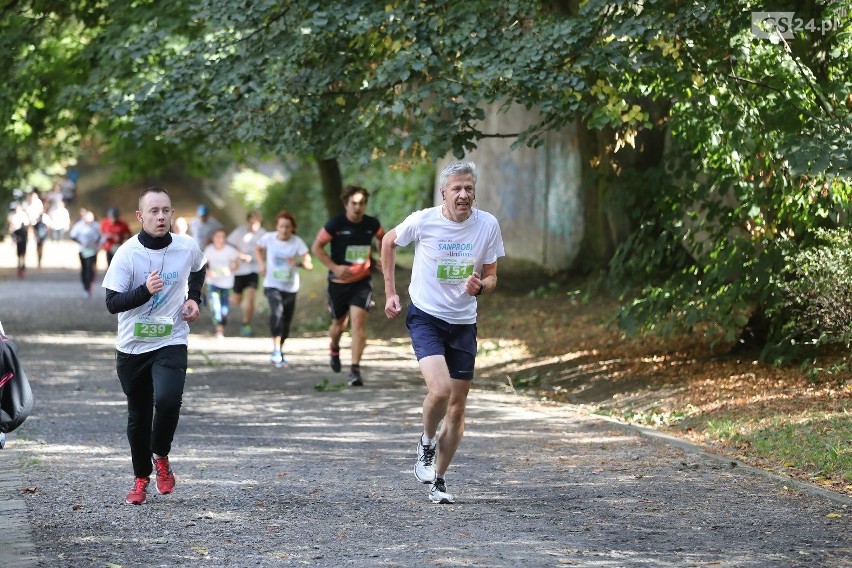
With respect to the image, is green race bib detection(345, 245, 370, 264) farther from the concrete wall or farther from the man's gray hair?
the concrete wall

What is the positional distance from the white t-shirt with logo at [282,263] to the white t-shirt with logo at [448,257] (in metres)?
8.26

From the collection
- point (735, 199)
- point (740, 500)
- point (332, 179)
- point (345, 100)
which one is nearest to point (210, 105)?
point (345, 100)

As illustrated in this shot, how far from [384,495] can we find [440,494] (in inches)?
16.6

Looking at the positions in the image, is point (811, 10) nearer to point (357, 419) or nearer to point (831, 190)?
point (831, 190)

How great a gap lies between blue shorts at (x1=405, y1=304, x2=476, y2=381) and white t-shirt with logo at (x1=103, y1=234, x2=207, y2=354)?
1.30 metres

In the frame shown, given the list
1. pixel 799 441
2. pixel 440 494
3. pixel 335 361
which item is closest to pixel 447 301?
pixel 440 494

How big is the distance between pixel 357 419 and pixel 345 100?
407cm

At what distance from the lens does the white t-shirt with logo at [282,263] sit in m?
16.4

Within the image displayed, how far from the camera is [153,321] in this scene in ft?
25.9

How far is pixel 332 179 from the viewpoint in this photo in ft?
84.1

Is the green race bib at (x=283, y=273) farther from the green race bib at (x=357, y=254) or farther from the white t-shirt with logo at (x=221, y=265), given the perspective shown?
the white t-shirt with logo at (x=221, y=265)

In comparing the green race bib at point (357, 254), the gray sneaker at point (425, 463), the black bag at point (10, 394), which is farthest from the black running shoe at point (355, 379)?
the black bag at point (10, 394)

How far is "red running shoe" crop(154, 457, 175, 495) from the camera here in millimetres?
8156

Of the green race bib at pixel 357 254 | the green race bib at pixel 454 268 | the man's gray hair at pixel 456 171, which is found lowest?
the green race bib at pixel 357 254
